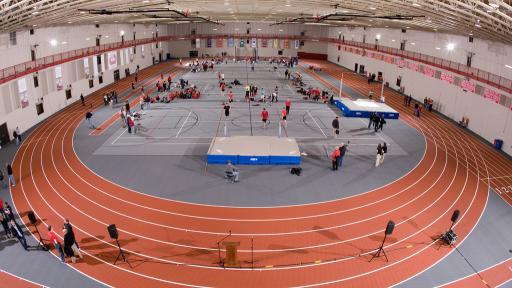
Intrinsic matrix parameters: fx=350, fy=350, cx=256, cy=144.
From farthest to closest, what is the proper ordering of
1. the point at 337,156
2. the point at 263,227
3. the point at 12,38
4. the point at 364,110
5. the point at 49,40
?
the point at 49,40 < the point at 364,110 < the point at 12,38 < the point at 337,156 < the point at 263,227

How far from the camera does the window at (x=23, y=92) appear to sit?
26.3 metres

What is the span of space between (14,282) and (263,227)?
8791mm

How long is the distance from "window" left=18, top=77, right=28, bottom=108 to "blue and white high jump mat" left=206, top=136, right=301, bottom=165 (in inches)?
636

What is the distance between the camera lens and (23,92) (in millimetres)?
26719

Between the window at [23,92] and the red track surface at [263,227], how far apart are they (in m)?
7.72

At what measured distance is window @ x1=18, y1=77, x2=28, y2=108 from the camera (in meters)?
26.3

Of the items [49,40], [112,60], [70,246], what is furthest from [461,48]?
[112,60]

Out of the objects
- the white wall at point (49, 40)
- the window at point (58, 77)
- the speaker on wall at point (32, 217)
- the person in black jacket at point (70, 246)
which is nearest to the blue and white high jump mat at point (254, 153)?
the speaker on wall at point (32, 217)

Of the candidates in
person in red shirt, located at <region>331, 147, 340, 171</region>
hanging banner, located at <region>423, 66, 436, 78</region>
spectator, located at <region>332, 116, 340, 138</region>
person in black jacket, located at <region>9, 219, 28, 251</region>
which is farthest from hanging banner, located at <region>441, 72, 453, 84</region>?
person in black jacket, located at <region>9, 219, 28, 251</region>

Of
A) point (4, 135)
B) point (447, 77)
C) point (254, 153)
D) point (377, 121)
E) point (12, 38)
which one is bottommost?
point (254, 153)

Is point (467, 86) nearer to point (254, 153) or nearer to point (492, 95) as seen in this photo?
point (492, 95)

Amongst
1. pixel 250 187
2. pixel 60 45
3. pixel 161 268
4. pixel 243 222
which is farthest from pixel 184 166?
pixel 60 45

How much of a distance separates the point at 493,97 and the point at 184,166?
2304cm

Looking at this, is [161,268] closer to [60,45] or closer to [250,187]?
[250,187]
